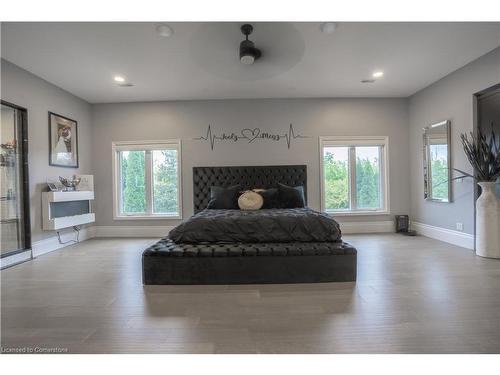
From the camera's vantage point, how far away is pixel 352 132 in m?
5.26

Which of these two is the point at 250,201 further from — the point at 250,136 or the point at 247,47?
the point at 247,47

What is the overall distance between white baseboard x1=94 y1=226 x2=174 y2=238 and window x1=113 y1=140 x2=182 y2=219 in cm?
22

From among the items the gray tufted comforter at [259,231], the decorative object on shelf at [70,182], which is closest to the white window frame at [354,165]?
the gray tufted comforter at [259,231]

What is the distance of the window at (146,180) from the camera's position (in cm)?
529

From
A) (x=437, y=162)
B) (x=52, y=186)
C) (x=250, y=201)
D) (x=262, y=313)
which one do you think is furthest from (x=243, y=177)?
(x=437, y=162)

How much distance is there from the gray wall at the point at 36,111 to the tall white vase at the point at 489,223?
247 inches

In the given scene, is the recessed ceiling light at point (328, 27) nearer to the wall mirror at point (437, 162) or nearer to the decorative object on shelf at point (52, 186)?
the wall mirror at point (437, 162)

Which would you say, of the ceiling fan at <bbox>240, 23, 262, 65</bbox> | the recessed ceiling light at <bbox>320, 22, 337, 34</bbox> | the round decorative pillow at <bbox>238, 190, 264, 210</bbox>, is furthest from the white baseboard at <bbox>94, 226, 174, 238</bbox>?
the recessed ceiling light at <bbox>320, 22, 337, 34</bbox>

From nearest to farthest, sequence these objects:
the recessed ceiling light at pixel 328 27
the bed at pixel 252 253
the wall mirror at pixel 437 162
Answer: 1. the bed at pixel 252 253
2. the recessed ceiling light at pixel 328 27
3. the wall mirror at pixel 437 162

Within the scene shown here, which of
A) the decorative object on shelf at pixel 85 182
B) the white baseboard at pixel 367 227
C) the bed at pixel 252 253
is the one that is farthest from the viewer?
the white baseboard at pixel 367 227

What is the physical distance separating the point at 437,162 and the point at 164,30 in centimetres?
469

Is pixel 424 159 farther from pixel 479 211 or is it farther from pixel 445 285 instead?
pixel 445 285
